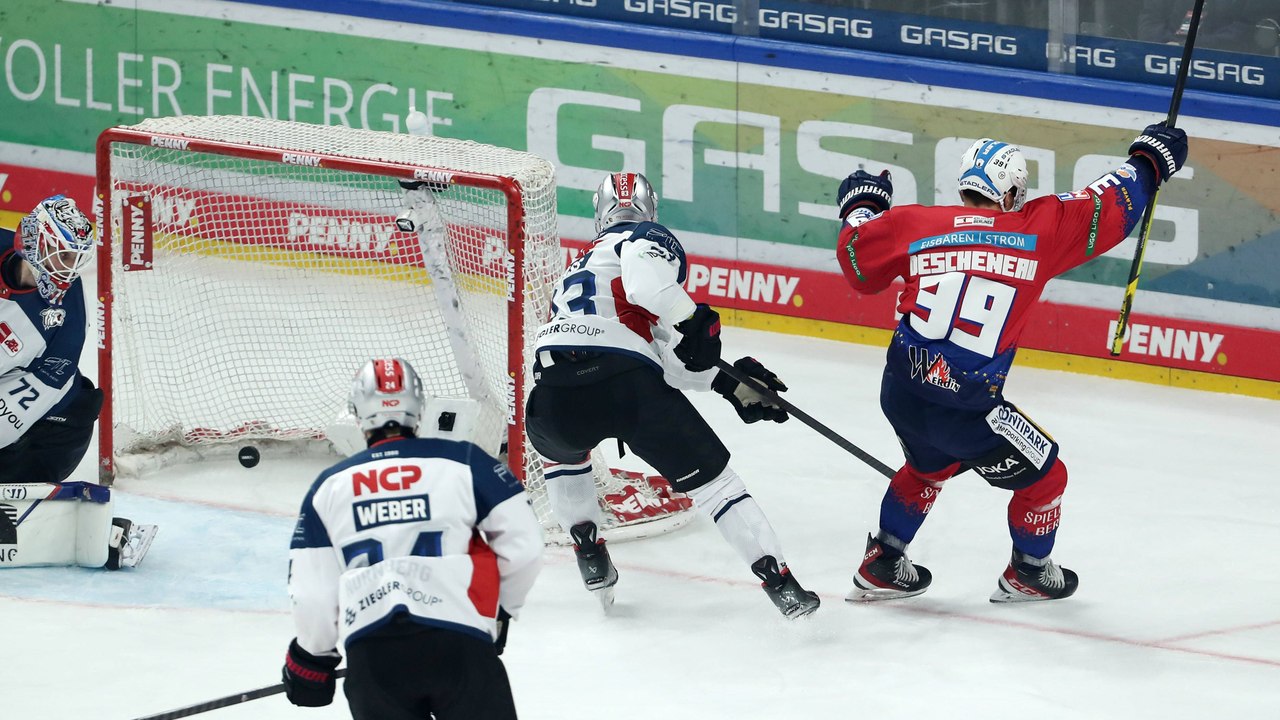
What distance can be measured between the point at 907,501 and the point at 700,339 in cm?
81

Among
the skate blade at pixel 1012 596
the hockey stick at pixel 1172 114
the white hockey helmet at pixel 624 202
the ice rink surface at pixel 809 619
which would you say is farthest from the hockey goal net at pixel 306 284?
the hockey stick at pixel 1172 114

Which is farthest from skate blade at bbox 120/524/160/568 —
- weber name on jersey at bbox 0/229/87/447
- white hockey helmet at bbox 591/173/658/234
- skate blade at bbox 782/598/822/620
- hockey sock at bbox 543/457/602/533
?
skate blade at bbox 782/598/822/620

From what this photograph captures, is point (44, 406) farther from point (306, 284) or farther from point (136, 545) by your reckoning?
point (306, 284)

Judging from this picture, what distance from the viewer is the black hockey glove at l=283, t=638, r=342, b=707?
376 centimetres

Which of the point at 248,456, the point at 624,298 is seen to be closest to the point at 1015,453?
the point at 624,298

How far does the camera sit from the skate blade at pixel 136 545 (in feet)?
18.9

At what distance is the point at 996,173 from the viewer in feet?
17.0

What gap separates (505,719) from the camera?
361 cm

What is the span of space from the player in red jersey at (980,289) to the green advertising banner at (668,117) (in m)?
2.17

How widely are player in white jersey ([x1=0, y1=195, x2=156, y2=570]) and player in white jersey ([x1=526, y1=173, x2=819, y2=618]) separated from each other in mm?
1422

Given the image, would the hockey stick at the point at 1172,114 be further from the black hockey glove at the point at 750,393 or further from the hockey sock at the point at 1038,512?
the black hockey glove at the point at 750,393

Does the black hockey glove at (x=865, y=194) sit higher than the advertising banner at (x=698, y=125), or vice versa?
the advertising banner at (x=698, y=125)

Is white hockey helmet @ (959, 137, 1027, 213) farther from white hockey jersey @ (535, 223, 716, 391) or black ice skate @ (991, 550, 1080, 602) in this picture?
black ice skate @ (991, 550, 1080, 602)

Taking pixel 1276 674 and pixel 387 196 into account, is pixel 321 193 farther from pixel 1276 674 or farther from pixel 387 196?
pixel 1276 674
